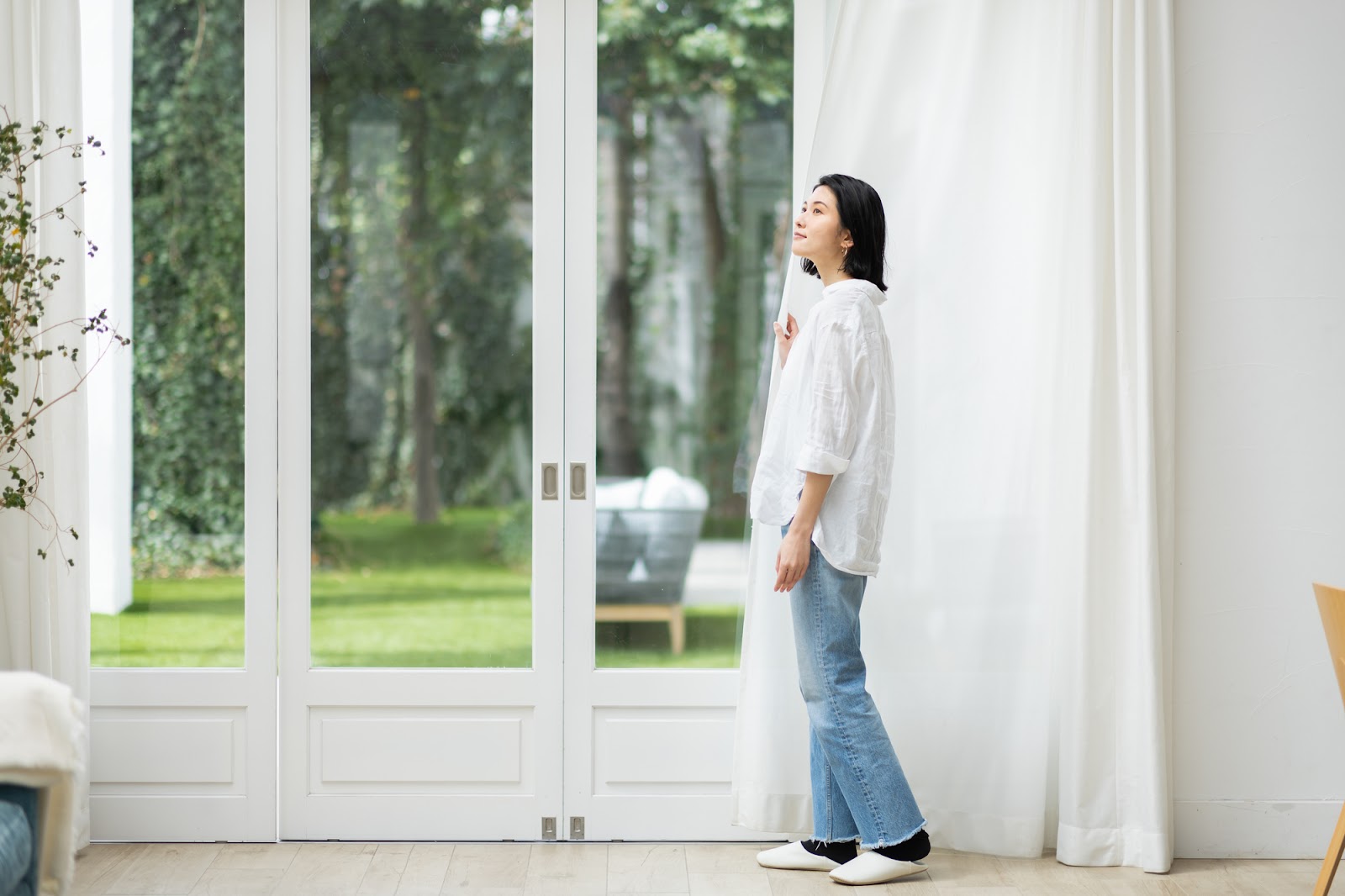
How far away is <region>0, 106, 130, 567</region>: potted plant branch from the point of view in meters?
2.71

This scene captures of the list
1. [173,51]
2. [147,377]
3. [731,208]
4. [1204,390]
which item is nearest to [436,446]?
[147,377]

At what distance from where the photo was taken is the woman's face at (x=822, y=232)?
8.89 feet

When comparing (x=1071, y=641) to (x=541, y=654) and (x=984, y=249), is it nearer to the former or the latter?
(x=984, y=249)

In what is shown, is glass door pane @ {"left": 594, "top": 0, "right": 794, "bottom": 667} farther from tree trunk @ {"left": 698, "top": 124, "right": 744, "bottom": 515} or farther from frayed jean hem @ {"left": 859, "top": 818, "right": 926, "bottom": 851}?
frayed jean hem @ {"left": 859, "top": 818, "right": 926, "bottom": 851}

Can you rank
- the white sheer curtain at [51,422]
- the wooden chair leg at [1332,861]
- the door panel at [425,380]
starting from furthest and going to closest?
the door panel at [425,380], the white sheer curtain at [51,422], the wooden chair leg at [1332,861]

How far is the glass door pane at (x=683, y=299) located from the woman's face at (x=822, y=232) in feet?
1.14

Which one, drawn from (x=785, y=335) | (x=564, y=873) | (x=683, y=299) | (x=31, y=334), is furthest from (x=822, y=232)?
(x=31, y=334)

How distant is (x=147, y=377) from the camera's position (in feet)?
10.1

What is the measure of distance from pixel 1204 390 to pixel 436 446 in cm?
192

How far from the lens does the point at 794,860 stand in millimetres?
2861

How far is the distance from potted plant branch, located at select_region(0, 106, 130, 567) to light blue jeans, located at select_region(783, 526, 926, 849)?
165 centimetres

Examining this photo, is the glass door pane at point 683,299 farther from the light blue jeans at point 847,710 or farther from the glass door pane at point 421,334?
the light blue jeans at point 847,710

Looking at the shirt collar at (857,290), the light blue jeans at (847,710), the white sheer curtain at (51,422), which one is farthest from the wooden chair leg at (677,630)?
the white sheer curtain at (51,422)

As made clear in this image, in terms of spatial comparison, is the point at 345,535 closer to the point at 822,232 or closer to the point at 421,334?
the point at 421,334
